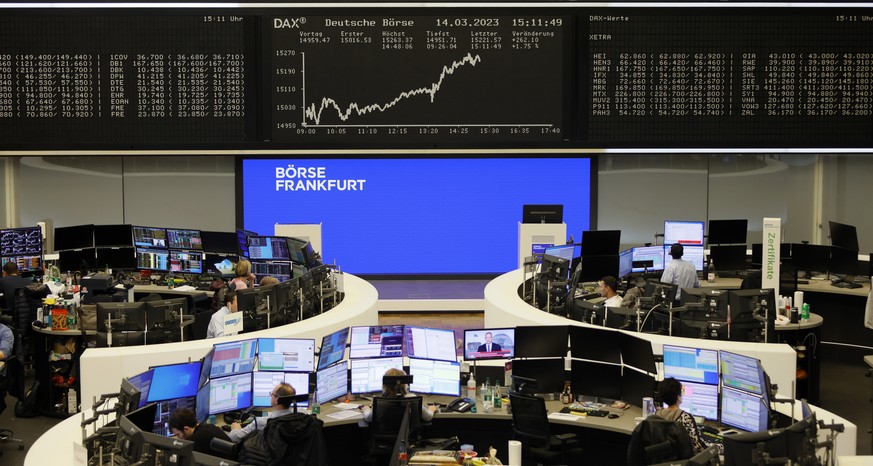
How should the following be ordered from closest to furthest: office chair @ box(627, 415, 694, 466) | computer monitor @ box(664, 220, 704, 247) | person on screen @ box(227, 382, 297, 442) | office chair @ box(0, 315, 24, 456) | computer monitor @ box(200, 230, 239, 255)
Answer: office chair @ box(627, 415, 694, 466) < person on screen @ box(227, 382, 297, 442) < office chair @ box(0, 315, 24, 456) < computer monitor @ box(664, 220, 704, 247) < computer monitor @ box(200, 230, 239, 255)

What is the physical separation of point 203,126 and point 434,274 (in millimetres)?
3992

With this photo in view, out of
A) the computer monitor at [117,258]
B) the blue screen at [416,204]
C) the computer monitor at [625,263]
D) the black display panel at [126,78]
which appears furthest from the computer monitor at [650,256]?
the computer monitor at [117,258]

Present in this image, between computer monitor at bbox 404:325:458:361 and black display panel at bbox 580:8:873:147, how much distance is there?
6044mm

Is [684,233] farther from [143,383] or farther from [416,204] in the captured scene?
[143,383]

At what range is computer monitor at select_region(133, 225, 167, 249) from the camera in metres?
12.6

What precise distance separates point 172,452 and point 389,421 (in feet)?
7.14

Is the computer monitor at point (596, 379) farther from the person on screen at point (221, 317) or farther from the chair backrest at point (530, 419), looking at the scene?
the person on screen at point (221, 317)

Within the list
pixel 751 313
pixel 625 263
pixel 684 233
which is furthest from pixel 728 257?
pixel 751 313

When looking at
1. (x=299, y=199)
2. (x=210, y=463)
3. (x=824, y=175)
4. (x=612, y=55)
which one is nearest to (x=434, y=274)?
(x=299, y=199)

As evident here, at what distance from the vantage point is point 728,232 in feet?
40.6

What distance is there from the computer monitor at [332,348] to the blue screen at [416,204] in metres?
6.77

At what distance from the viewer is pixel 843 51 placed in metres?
12.8

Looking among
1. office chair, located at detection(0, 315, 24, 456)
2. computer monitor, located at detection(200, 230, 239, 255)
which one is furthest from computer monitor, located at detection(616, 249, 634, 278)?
office chair, located at detection(0, 315, 24, 456)

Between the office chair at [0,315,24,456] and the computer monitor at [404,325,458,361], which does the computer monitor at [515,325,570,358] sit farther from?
the office chair at [0,315,24,456]
